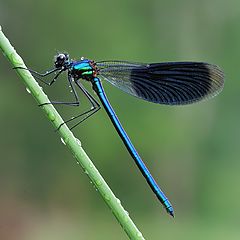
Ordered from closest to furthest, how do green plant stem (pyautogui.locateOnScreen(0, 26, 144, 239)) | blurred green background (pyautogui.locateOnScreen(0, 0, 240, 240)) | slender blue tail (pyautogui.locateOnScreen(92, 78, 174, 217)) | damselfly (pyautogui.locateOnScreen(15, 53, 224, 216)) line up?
green plant stem (pyautogui.locateOnScreen(0, 26, 144, 239)) → slender blue tail (pyautogui.locateOnScreen(92, 78, 174, 217)) → damselfly (pyautogui.locateOnScreen(15, 53, 224, 216)) → blurred green background (pyautogui.locateOnScreen(0, 0, 240, 240))

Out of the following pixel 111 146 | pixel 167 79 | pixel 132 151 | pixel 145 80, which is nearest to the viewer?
pixel 132 151

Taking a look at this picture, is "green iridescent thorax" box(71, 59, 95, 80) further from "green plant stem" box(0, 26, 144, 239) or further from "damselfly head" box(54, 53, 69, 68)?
"green plant stem" box(0, 26, 144, 239)

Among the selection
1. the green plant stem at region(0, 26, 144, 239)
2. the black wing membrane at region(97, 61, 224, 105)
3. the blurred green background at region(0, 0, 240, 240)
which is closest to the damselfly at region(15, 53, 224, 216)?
the black wing membrane at region(97, 61, 224, 105)

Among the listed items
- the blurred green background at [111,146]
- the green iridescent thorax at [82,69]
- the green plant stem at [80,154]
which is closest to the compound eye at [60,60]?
the green iridescent thorax at [82,69]

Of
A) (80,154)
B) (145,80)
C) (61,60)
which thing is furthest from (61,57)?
(80,154)

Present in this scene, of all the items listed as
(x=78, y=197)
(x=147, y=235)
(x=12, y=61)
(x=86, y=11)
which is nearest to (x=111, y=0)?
(x=86, y=11)

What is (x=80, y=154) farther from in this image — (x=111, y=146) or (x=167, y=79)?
(x=111, y=146)
